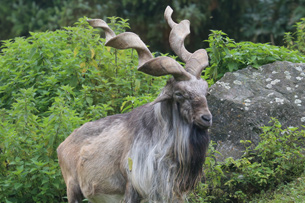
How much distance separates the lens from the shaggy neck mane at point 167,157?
787 centimetres

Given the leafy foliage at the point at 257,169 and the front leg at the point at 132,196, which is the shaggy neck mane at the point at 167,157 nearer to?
the front leg at the point at 132,196

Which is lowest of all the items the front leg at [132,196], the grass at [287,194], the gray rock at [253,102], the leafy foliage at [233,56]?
the grass at [287,194]

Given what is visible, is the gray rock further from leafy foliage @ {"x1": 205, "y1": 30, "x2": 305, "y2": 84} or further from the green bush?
the green bush

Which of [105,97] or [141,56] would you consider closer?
[141,56]

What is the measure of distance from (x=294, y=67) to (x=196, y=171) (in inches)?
125

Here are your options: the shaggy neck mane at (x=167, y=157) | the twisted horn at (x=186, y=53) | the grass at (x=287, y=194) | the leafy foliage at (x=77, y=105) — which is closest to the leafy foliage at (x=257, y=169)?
the leafy foliage at (x=77, y=105)

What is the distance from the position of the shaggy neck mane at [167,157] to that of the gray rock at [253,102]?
1.69m

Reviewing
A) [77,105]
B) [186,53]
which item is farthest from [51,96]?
[186,53]

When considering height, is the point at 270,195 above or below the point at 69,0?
below

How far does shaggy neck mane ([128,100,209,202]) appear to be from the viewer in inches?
310

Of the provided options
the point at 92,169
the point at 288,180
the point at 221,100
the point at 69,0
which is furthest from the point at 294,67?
the point at 69,0

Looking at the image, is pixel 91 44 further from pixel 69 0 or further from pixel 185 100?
pixel 69 0

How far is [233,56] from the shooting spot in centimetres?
1063

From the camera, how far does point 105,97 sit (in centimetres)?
1063
